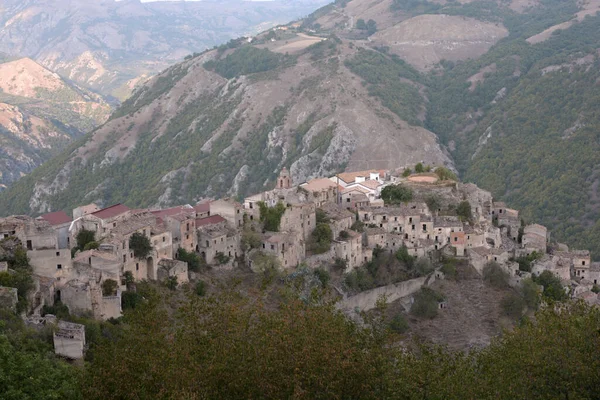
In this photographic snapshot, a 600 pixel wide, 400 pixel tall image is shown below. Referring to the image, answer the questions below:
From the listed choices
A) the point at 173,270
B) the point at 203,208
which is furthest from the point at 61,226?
the point at 203,208

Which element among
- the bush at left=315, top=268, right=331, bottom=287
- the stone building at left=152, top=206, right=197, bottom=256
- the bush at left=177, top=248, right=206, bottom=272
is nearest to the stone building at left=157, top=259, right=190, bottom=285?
the bush at left=177, top=248, right=206, bottom=272

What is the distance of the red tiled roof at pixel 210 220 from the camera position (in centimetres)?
5178

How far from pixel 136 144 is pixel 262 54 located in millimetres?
34555

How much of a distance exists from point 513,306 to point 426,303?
6173 millimetres

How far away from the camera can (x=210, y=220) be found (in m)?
52.6

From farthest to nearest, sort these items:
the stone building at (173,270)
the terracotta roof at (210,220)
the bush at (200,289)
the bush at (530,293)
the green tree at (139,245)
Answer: the bush at (530,293), the terracotta roof at (210,220), the stone building at (173,270), the bush at (200,289), the green tree at (139,245)

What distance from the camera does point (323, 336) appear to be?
87.6 ft

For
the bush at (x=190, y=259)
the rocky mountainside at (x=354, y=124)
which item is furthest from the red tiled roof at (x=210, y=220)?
the rocky mountainside at (x=354, y=124)

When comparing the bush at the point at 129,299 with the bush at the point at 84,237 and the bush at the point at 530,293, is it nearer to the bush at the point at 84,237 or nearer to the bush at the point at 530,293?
the bush at the point at 84,237

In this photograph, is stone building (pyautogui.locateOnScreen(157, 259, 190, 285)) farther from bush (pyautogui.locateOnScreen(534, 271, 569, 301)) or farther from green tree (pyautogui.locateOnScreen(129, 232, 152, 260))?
bush (pyautogui.locateOnScreen(534, 271, 569, 301))

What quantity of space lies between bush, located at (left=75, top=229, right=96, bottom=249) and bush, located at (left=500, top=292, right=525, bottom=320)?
2894 centimetres

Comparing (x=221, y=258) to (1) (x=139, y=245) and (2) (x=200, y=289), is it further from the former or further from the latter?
(1) (x=139, y=245)

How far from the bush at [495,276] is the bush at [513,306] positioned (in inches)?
78.2

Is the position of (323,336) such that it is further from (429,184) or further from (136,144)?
(136,144)
